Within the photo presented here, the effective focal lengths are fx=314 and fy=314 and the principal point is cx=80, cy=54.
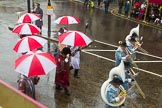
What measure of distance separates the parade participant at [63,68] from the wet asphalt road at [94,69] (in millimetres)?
298

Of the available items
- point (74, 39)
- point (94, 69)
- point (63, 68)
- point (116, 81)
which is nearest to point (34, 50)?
point (63, 68)

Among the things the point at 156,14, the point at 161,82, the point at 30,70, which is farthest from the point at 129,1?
the point at 30,70

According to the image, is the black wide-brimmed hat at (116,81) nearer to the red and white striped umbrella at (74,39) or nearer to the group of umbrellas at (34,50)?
the group of umbrellas at (34,50)

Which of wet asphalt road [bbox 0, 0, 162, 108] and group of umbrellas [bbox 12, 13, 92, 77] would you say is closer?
group of umbrellas [bbox 12, 13, 92, 77]

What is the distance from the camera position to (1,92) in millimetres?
6805

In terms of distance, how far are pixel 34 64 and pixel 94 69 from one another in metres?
5.11

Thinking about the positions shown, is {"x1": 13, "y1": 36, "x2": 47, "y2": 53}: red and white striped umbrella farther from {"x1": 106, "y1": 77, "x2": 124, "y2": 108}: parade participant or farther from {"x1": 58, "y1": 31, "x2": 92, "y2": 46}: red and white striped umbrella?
{"x1": 106, "y1": 77, "x2": 124, "y2": 108}: parade participant

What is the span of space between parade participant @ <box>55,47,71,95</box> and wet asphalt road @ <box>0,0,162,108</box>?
0.30m

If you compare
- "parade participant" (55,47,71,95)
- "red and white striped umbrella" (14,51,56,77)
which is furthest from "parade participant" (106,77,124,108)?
"parade participant" (55,47,71,95)

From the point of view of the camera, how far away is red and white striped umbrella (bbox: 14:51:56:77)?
7289 millimetres

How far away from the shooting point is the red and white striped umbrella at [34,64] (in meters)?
7.29

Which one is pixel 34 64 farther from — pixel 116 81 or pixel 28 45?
pixel 116 81

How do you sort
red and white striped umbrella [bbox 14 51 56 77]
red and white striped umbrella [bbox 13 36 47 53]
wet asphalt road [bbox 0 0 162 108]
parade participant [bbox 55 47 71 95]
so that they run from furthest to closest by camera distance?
wet asphalt road [bbox 0 0 162 108] < parade participant [bbox 55 47 71 95] < red and white striped umbrella [bbox 13 36 47 53] < red and white striped umbrella [bbox 14 51 56 77]

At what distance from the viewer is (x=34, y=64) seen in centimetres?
742
